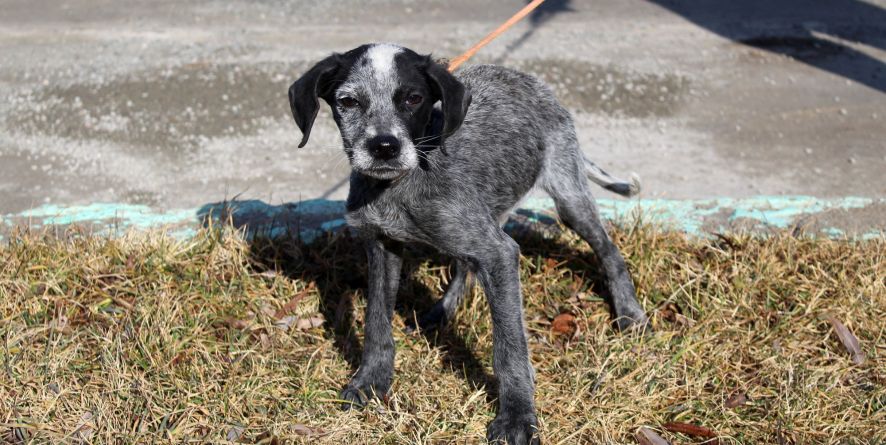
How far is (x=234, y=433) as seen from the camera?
3.50 m

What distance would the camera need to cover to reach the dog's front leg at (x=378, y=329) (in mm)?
3779

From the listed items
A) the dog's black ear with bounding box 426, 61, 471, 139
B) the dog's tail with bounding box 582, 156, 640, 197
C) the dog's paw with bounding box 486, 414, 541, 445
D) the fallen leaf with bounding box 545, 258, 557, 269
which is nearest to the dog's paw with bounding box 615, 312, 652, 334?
the fallen leaf with bounding box 545, 258, 557, 269

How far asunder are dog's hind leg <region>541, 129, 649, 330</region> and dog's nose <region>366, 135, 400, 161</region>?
1.14 meters

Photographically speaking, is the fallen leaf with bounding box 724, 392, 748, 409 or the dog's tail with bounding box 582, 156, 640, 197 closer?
the fallen leaf with bounding box 724, 392, 748, 409

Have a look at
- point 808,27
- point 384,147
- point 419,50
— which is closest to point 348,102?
point 384,147

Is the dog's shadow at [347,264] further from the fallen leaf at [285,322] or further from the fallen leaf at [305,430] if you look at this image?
the fallen leaf at [305,430]

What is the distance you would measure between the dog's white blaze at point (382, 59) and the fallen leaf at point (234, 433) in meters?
1.40

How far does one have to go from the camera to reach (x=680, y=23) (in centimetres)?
789

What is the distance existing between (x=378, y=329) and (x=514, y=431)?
2.34ft

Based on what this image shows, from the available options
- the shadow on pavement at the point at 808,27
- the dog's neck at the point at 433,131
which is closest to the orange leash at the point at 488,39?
the dog's neck at the point at 433,131

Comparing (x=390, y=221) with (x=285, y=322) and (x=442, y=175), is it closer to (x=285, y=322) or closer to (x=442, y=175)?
(x=442, y=175)

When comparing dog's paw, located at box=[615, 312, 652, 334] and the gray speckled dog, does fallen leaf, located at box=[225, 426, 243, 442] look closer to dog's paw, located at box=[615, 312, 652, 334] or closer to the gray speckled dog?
the gray speckled dog

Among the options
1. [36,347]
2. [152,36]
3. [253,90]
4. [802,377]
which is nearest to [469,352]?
[802,377]

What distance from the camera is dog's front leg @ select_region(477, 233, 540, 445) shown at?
A: 3.53m
